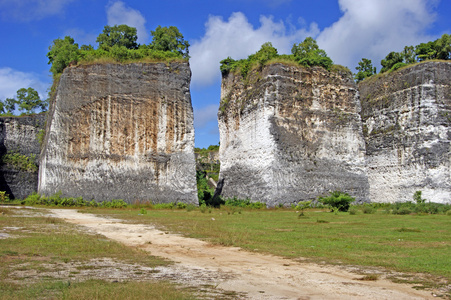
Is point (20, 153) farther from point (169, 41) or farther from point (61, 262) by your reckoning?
point (61, 262)

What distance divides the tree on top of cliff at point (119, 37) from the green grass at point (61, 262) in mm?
20870

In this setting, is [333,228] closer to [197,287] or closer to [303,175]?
[197,287]

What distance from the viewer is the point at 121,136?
2645 centimetres

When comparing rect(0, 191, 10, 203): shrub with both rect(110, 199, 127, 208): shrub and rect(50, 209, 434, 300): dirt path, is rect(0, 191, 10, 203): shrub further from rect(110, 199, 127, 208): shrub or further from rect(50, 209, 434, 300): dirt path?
rect(50, 209, 434, 300): dirt path

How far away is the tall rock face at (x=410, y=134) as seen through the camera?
27.2m

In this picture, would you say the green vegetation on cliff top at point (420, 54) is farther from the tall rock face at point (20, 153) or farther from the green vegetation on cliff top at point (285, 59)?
the tall rock face at point (20, 153)

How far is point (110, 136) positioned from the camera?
86.3ft

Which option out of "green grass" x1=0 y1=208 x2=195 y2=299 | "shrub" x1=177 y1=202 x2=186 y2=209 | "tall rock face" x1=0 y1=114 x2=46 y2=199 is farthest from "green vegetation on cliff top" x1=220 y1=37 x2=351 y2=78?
"green grass" x1=0 y1=208 x2=195 y2=299

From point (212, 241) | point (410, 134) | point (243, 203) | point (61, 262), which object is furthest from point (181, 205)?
point (61, 262)

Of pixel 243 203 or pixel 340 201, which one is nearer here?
pixel 340 201

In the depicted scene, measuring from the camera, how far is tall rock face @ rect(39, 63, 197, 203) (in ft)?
83.4

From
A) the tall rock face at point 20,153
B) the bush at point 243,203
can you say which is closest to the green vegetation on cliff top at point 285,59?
the bush at point 243,203

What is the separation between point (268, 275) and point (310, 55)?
25649 mm

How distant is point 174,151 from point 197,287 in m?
21.2
